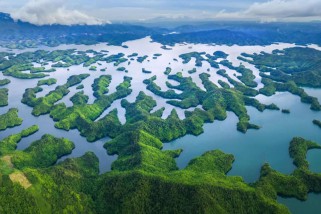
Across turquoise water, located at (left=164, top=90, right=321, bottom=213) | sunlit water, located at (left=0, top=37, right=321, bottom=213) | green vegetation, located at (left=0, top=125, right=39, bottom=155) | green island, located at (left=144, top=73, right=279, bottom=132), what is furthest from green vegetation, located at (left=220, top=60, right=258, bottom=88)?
green vegetation, located at (left=0, top=125, right=39, bottom=155)

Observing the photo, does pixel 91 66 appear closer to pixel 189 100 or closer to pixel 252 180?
pixel 189 100

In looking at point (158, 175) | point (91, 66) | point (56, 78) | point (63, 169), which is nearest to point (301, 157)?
point (158, 175)

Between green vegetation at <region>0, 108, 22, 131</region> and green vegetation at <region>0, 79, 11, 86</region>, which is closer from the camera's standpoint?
green vegetation at <region>0, 108, 22, 131</region>

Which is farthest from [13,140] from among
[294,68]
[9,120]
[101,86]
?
[294,68]

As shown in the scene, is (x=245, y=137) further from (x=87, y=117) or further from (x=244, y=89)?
(x=87, y=117)

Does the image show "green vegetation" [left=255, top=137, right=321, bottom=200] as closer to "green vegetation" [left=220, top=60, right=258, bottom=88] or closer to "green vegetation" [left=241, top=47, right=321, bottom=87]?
"green vegetation" [left=220, top=60, right=258, bottom=88]

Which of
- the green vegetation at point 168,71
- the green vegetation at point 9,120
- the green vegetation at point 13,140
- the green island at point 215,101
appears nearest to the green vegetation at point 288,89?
the green island at point 215,101

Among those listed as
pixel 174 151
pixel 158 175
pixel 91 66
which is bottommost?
pixel 91 66
